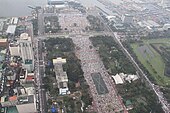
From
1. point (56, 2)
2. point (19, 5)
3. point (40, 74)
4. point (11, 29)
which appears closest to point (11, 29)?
point (11, 29)

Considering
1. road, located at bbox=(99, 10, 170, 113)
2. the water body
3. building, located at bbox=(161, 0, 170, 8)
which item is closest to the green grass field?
road, located at bbox=(99, 10, 170, 113)

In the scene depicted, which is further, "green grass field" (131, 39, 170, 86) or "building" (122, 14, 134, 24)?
"building" (122, 14, 134, 24)

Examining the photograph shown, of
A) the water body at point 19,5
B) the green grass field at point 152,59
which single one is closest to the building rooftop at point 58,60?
the green grass field at point 152,59

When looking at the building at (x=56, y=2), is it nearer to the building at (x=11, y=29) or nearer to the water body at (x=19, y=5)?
the water body at (x=19, y=5)

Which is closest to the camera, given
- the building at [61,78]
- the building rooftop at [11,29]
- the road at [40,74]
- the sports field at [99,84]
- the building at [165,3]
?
the road at [40,74]

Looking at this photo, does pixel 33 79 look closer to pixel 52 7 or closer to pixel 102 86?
pixel 102 86

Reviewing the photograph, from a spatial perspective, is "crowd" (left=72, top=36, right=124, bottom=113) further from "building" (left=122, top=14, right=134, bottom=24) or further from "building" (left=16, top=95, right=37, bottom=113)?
"building" (left=122, top=14, right=134, bottom=24)

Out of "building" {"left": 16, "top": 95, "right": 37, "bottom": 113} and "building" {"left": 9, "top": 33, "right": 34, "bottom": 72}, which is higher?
"building" {"left": 9, "top": 33, "right": 34, "bottom": 72}

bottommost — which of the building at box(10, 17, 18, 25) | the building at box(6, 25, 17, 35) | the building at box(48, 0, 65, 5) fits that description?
the building at box(6, 25, 17, 35)
